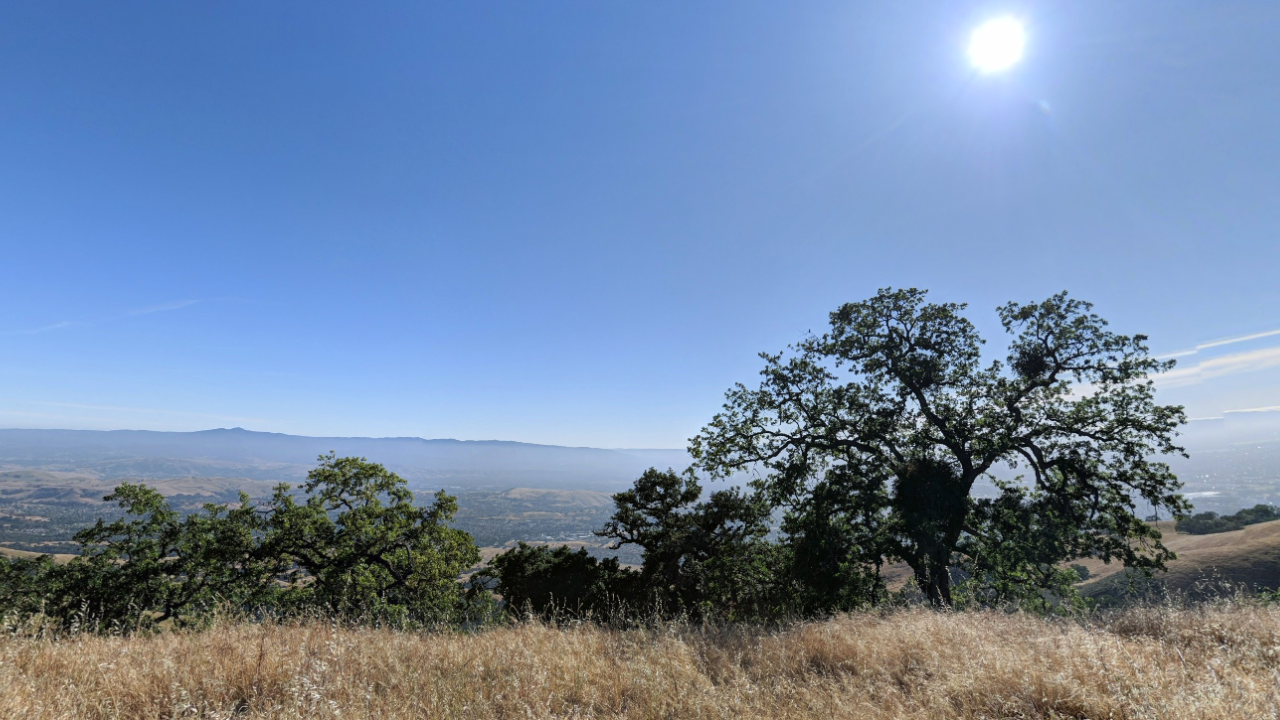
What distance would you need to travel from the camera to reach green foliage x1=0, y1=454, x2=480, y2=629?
20.3 m

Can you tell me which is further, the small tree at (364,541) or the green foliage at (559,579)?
the small tree at (364,541)

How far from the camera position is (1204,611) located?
746cm

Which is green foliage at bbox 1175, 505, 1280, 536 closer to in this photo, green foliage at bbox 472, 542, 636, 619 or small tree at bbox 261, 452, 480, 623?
green foliage at bbox 472, 542, 636, 619

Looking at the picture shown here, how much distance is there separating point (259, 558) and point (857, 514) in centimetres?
2485

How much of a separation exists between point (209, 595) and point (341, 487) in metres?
6.13

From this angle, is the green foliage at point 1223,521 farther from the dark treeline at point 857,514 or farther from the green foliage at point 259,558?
the green foliage at point 259,558

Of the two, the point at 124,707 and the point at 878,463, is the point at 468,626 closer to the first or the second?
the point at 124,707

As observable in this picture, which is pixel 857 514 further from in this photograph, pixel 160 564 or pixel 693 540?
pixel 160 564

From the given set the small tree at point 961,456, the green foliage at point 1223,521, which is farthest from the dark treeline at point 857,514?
the green foliage at point 1223,521

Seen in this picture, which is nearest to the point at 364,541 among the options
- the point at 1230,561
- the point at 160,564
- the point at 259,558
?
the point at 259,558

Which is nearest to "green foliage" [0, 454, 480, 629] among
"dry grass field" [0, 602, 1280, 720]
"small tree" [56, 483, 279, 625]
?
"small tree" [56, 483, 279, 625]

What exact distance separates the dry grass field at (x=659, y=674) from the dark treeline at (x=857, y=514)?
4950 mm

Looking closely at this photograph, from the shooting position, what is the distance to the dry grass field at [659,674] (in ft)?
13.8

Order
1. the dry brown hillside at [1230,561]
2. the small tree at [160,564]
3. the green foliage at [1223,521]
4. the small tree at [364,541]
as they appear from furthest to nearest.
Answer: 1. the green foliage at [1223,521]
2. the dry brown hillside at [1230,561]
3. the small tree at [364,541]
4. the small tree at [160,564]
